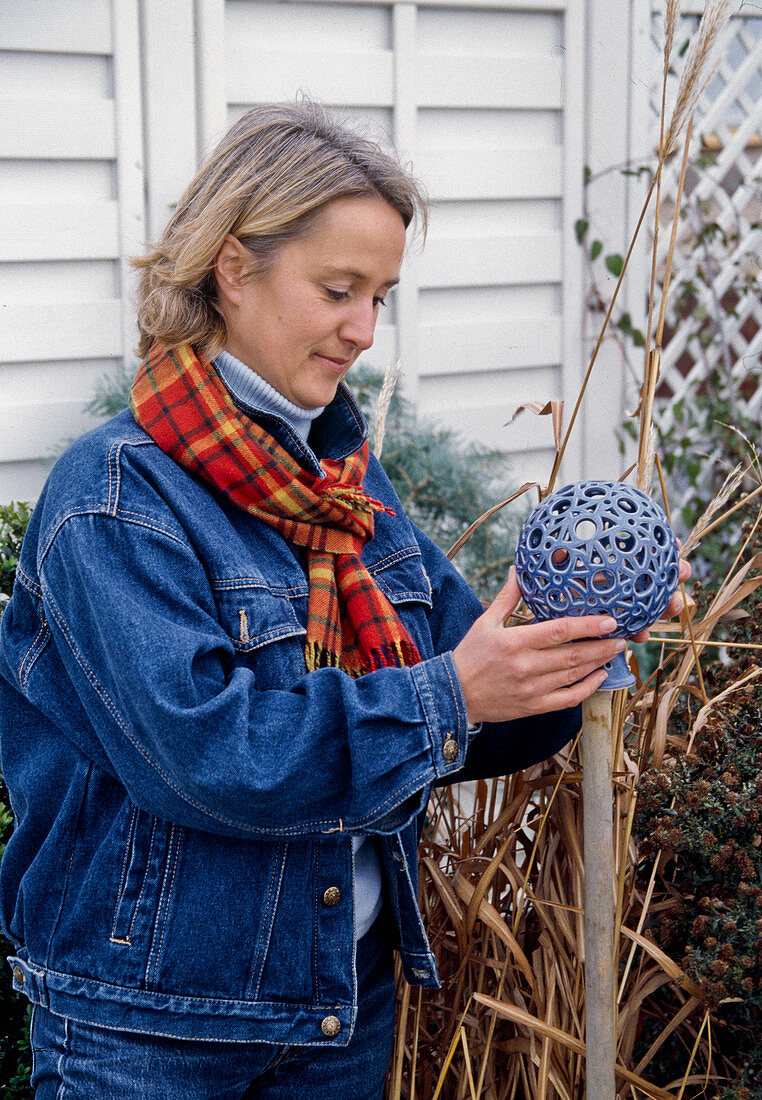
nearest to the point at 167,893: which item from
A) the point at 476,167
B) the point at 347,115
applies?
the point at 347,115

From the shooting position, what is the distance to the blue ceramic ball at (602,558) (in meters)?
1.05

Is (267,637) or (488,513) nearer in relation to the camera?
(267,637)

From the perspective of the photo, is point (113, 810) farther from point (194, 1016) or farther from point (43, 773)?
point (194, 1016)

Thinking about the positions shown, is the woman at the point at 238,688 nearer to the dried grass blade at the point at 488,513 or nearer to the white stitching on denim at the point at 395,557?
the white stitching on denim at the point at 395,557

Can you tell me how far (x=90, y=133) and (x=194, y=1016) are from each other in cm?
227

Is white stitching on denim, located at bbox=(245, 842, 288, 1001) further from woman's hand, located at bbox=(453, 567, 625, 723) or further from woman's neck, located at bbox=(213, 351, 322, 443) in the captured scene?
woman's neck, located at bbox=(213, 351, 322, 443)

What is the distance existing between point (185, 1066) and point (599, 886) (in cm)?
50

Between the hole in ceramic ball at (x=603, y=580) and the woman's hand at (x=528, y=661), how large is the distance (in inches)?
1.1

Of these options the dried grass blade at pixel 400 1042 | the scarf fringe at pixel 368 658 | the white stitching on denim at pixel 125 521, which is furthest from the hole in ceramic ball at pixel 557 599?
the dried grass blade at pixel 400 1042

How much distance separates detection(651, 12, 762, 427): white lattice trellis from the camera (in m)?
3.81

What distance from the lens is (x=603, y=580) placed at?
41.4 inches

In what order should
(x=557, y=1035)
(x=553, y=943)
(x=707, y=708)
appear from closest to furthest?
(x=557, y=1035), (x=553, y=943), (x=707, y=708)

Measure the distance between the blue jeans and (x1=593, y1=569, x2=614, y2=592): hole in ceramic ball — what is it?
1.97 feet

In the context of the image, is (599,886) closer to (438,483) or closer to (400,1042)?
(400,1042)
